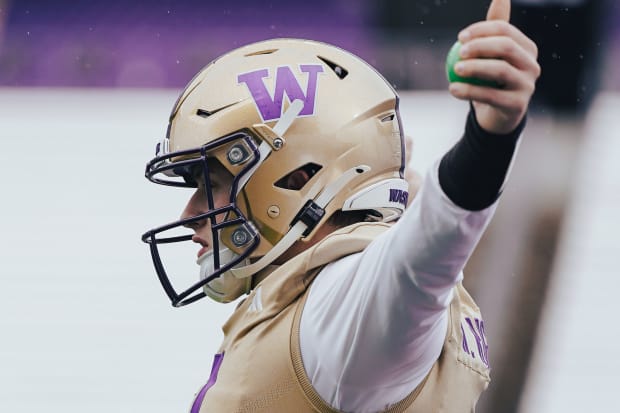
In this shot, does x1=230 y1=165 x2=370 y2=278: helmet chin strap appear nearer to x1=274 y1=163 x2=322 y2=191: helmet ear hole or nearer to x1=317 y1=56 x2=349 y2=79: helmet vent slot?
x1=274 y1=163 x2=322 y2=191: helmet ear hole

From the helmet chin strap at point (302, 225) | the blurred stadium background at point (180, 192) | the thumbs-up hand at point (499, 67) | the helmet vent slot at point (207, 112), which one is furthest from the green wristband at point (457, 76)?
the blurred stadium background at point (180, 192)

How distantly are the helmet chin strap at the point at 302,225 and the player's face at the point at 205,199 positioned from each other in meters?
0.09

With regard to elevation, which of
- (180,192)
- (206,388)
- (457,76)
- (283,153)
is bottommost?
(180,192)

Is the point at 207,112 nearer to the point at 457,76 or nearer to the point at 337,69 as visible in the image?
the point at 337,69

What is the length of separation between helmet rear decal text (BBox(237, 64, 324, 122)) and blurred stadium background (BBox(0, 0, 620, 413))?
7.81 feet

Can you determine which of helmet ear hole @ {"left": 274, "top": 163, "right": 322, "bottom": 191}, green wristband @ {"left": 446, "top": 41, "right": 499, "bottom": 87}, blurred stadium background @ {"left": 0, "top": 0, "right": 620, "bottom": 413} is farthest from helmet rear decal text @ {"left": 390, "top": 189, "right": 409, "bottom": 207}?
blurred stadium background @ {"left": 0, "top": 0, "right": 620, "bottom": 413}

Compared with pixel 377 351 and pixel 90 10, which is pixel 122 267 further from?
pixel 377 351

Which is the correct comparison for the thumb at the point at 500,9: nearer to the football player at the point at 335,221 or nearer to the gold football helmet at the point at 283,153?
the football player at the point at 335,221

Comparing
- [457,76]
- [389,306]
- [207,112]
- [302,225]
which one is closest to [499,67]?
[457,76]

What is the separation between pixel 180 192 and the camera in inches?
199

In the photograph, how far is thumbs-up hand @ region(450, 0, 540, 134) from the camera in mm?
1063

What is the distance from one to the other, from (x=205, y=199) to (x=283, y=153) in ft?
0.52

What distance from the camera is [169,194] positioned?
16.5 ft

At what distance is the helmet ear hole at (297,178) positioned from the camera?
1680 millimetres
